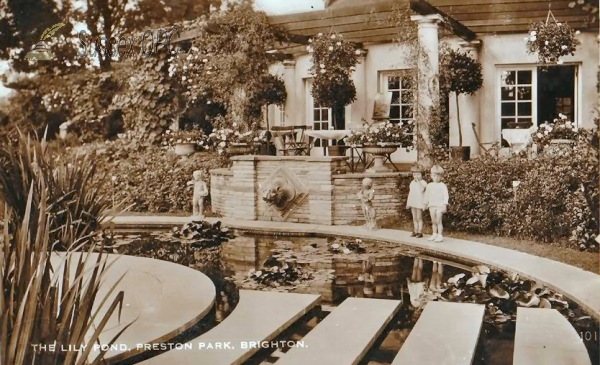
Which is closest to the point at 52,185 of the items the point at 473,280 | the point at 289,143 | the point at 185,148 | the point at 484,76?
the point at 185,148

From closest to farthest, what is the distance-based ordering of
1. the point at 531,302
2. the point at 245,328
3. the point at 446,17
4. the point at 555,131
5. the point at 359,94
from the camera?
the point at 245,328, the point at 531,302, the point at 555,131, the point at 446,17, the point at 359,94

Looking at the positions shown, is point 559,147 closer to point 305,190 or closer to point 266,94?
point 305,190

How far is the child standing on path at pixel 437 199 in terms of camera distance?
673 cm

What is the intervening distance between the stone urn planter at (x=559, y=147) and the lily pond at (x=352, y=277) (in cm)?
167

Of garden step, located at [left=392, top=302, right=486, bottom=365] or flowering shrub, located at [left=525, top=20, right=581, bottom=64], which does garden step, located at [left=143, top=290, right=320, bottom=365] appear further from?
flowering shrub, located at [left=525, top=20, right=581, bottom=64]

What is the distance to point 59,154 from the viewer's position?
19.0 feet

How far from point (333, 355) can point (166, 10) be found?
11.4ft

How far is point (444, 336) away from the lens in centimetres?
381

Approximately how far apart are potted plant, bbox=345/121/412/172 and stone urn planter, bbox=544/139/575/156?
6.54ft

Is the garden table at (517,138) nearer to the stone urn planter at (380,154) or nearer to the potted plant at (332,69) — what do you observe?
the stone urn planter at (380,154)

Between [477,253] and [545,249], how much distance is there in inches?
25.0

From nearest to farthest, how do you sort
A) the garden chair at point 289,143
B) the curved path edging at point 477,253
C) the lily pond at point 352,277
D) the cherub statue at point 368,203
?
the lily pond at point 352,277 → the curved path edging at point 477,253 → the cherub statue at point 368,203 → the garden chair at point 289,143

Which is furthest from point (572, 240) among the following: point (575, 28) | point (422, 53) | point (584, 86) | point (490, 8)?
point (490, 8)

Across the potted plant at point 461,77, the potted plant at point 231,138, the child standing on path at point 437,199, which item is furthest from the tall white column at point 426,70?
the potted plant at point 231,138
